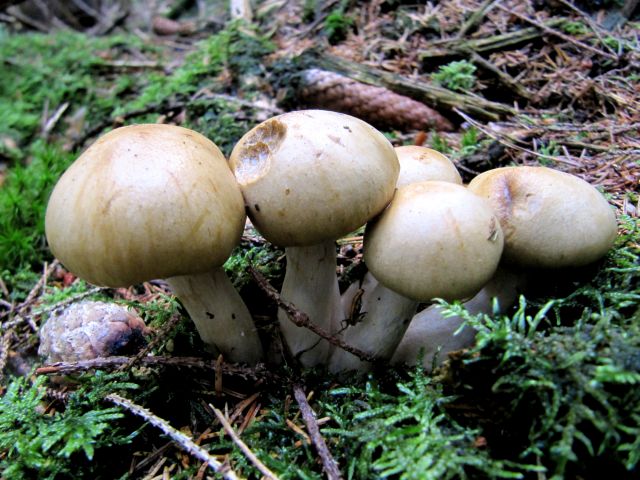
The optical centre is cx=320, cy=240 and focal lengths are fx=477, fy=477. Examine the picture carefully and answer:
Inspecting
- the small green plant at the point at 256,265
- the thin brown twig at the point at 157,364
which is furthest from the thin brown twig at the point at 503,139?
the thin brown twig at the point at 157,364

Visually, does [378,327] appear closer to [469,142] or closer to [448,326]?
[448,326]

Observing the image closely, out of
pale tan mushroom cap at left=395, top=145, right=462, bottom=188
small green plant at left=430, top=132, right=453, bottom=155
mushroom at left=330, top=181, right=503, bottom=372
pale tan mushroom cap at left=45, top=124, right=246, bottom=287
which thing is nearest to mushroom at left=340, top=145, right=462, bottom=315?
pale tan mushroom cap at left=395, top=145, right=462, bottom=188

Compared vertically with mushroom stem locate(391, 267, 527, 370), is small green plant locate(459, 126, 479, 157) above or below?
above

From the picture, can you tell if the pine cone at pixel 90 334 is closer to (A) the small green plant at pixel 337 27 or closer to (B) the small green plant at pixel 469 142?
(B) the small green plant at pixel 469 142

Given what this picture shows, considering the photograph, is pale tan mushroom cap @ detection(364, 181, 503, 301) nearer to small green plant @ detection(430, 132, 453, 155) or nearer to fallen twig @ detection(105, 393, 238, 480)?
fallen twig @ detection(105, 393, 238, 480)

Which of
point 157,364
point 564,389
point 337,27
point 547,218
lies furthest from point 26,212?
point 564,389

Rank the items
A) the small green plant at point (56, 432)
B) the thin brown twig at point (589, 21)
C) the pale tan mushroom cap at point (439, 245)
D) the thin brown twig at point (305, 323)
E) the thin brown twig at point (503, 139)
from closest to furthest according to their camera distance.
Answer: the pale tan mushroom cap at point (439, 245) < the small green plant at point (56, 432) < the thin brown twig at point (305, 323) < the thin brown twig at point (503, 139) < the thin brown twig at point (589, 21)

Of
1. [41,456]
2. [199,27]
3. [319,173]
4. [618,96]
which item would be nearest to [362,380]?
[319,173]
